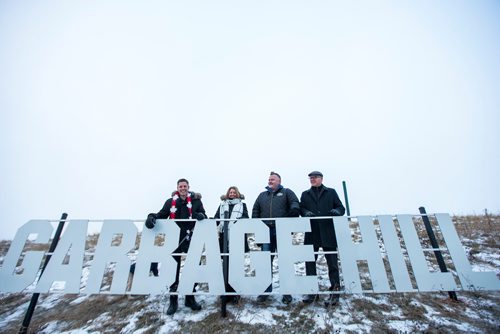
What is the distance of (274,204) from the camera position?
4.89m

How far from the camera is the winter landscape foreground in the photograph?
3572 mm

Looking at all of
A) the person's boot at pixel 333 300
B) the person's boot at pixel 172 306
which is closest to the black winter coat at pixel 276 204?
the person's boot at pixel 333 300

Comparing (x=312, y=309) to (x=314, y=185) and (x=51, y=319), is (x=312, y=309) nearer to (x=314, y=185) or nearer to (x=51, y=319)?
(x=314, y=185)

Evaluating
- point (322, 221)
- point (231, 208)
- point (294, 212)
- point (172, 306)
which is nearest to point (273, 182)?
point (294, 212)

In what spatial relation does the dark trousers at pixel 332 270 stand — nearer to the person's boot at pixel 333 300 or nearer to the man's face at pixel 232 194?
the person's boot at pixel 333 300

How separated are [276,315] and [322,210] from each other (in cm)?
212

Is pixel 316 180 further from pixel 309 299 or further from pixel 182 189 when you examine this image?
pixel 182 189

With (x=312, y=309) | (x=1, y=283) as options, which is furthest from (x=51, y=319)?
(x=312, y=309)

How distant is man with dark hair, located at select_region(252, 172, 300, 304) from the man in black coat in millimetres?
275

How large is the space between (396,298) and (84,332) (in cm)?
576

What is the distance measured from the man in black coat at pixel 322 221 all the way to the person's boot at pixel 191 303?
2038 millimetres

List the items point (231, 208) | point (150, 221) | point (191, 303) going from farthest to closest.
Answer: point (231, 208) < point (150, 221) < point (191, 303)

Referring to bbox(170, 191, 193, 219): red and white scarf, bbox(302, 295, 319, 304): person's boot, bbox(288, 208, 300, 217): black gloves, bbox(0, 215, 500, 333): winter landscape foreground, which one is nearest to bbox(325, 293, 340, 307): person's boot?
bbox(0, 215, 500, 333): winter landscape foreground

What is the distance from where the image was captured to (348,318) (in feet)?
12.4
